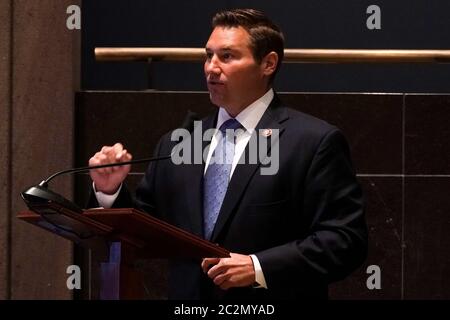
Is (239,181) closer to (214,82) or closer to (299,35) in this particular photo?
(214,82)

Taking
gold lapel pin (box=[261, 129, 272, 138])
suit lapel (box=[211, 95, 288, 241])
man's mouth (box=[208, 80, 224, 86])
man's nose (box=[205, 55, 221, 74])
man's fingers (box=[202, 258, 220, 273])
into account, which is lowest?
man's fingers (box=[202, 258, 220, 273])

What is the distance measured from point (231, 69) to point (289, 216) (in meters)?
0.46

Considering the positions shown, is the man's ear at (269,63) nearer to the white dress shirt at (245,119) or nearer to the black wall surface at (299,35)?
the white dress shirt at (245,119)

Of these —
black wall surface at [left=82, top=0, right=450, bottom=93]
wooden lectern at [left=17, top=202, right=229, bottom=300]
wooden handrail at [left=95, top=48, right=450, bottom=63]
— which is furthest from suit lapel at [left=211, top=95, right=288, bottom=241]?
black wall surface at [left=82, top=0, right=450, bottom=93]

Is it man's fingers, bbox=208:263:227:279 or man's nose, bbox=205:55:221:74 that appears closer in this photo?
man's fingers, bbox=208:263:227:279

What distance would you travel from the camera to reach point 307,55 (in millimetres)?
4500

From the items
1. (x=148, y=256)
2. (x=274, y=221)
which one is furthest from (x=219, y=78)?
(x=148, y=256)

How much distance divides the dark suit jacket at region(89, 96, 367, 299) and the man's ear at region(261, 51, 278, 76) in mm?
161

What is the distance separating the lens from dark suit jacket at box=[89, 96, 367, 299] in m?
2.87

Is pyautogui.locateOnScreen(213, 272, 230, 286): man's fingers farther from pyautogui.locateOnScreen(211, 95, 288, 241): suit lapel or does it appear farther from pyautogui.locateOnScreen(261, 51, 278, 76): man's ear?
pyautogui.locateOnScreen(261, 51, 278, 76): man's ear

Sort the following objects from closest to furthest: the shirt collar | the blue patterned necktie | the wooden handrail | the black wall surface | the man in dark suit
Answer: the man in dark suit → the blue patterned necktie → the shirt collar → the wooden handrail → the black wall surface

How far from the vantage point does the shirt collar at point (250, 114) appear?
3102 mm

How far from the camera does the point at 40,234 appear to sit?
4.33 m

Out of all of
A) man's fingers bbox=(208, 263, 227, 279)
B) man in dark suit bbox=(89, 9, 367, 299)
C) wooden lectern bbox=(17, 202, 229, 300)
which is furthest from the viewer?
man in dark suit bbox=(89, 9, 367, 299)
